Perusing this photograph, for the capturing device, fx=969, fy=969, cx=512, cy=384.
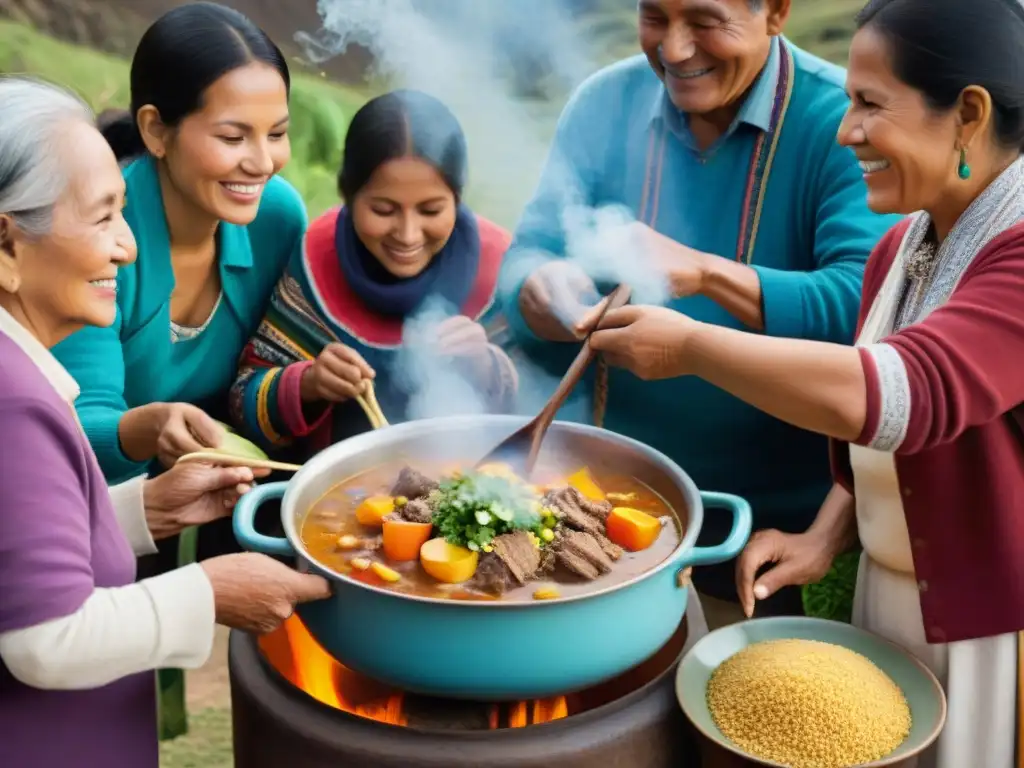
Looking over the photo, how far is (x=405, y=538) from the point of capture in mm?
1827

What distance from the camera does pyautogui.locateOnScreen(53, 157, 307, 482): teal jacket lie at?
2.43 m

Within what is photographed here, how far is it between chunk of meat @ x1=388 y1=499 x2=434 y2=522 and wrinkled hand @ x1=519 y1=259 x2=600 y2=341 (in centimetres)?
76

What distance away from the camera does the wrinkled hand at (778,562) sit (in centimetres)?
210

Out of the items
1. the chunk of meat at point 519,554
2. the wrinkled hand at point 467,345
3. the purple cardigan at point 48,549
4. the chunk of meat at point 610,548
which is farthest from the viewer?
the wrinkled hand at point 467,345

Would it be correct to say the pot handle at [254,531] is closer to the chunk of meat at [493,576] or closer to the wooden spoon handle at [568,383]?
the chunk of meat at [493,576]

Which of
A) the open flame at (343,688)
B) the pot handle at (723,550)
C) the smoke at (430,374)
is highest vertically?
the pot handle at (723,550)

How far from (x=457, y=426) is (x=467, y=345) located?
53 cm

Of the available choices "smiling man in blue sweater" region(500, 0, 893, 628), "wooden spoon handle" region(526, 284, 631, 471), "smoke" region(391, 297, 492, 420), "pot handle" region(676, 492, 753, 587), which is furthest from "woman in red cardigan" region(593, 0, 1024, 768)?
"smoke" region(391, 297, 492, 420)

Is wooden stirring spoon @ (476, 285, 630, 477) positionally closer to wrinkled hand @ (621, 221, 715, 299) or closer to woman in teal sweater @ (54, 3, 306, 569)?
wrinkled hand @ (621, 221, 715, 299)

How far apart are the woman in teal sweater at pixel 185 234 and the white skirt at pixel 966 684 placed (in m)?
1.59

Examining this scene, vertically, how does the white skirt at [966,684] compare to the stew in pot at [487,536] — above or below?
below

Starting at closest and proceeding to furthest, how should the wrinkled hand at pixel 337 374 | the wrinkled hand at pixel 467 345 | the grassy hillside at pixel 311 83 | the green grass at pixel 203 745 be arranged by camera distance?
the wrinkled hand at pixel 337 374, the wrinkled hand at pixel 467 345, the green grass at pixel 203 745, the grassy hillside at pixel 311 83

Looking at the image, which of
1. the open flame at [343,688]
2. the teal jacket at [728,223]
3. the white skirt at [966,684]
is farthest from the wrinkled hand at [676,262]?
the open flame at [343,688]

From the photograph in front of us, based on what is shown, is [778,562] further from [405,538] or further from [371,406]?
[371,406]
